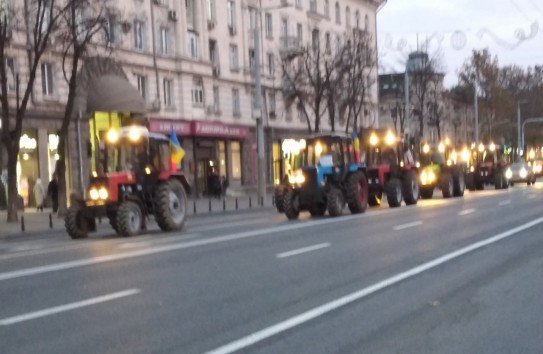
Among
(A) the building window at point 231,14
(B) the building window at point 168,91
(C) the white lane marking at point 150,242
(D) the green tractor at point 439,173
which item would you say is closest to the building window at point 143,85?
(B) the building window at point 168,91

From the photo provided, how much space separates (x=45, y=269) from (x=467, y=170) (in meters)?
38.8

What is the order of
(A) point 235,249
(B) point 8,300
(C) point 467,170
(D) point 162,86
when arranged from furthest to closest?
(C) point 467,170
(D) point 162,86
(A) point 235,249
(B) point 8,300

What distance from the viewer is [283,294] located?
38.0 feet

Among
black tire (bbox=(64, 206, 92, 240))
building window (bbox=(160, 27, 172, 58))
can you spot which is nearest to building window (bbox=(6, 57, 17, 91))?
building window (bbox=(160, 27, 172, 58))

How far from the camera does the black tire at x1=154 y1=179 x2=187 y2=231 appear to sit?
23.8m

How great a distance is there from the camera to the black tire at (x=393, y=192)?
32.7m

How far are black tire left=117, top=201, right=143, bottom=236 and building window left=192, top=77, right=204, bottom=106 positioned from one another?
26700 mm

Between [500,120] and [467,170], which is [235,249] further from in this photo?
[500,120]

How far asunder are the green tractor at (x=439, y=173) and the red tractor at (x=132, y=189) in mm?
18980

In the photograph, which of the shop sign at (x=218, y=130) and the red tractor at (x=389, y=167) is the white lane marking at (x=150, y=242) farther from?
the shop sign at (x=218, y=130)

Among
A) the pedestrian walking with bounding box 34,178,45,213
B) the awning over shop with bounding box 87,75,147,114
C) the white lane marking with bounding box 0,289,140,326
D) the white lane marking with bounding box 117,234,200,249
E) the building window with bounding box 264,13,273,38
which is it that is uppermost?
the building window with bounding box 264,13,273,38

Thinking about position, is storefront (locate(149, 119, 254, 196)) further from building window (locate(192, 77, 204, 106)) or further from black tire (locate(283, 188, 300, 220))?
black tire (locate(283, 188, 300, 220))

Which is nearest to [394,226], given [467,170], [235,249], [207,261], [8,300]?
[235,249]

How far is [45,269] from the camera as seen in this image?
49.8 ft
